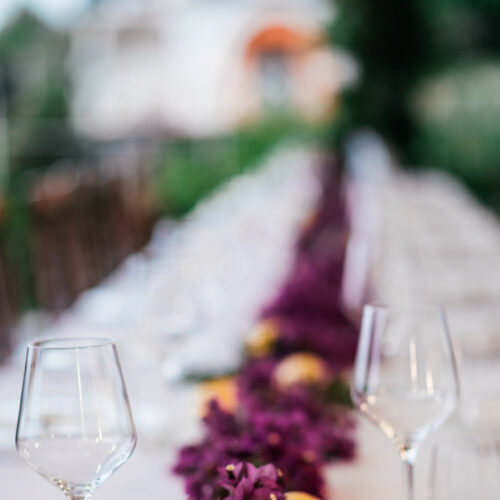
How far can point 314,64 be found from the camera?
38.2m

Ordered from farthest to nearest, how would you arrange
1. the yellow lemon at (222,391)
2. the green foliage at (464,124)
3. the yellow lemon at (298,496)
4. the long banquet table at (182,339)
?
1. the green foliage at (464,124)
2. the yellow lemon at (222,391)
3. the long banquet table at (182,339)
4. the yellow lemon at (298,496)

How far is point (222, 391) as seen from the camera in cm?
128

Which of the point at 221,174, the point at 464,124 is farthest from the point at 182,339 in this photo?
the point at 464,124

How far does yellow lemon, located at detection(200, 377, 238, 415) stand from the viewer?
4.08 ft

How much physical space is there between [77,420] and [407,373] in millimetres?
320

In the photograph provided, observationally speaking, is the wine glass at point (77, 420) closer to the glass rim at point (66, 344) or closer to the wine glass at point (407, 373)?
the glass rim at point (66, 344)

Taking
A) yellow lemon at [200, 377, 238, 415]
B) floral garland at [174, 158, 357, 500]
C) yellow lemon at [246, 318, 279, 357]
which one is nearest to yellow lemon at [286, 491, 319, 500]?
floral garland at [174, 158, 357, 500]

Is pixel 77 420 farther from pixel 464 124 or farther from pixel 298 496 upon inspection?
pixel 464 124

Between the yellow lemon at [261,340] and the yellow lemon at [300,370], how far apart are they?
0.03 metres

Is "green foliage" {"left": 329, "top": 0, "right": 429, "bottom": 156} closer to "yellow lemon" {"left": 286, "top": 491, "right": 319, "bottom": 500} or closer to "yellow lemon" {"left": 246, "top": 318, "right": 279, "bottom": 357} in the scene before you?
"yellow lemon" {"left": 246, "top": 318, "right": 279, "bottom": 357}

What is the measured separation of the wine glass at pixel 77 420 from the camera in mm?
725

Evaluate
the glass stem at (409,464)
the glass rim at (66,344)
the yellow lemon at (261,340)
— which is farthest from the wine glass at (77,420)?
the yellow lemon at (261,340)

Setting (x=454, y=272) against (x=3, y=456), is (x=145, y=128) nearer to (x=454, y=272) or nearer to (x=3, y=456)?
(x=454, y=272)

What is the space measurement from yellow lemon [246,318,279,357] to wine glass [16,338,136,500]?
73 centimetres
